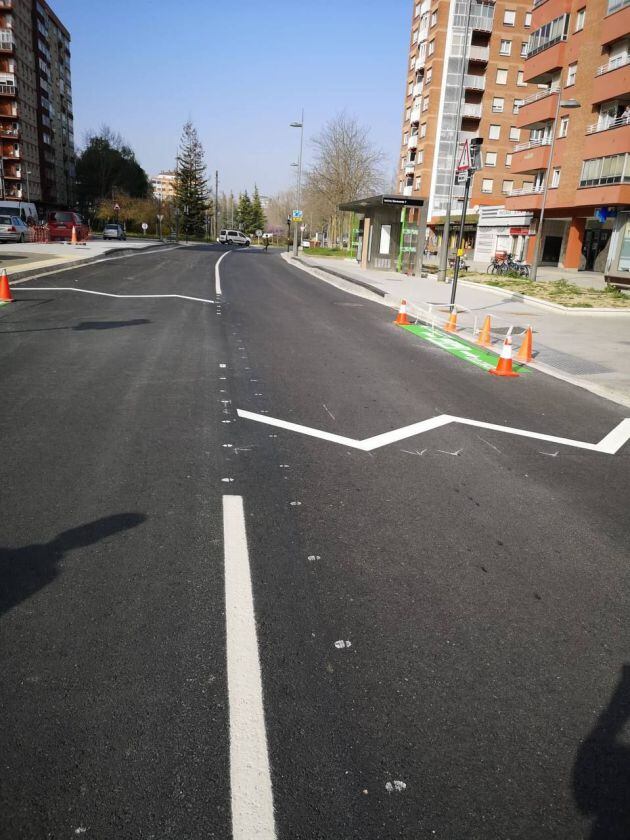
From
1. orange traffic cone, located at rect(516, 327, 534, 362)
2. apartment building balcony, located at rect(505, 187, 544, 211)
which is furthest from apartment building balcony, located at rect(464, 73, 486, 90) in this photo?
orange traffic cone, located at rect(516, 327, 534, 362)

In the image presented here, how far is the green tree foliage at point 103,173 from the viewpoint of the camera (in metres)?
87.6

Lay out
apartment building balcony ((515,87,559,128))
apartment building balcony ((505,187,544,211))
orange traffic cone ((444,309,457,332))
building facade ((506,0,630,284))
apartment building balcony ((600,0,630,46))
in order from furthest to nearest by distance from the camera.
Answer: apartment building balcony ((505,187,544,211))
apartment building balcony ((515,87,559,128))
building facade ((506,0,630,284))
apartment building balcony ((600,0,630,46))
orange traffic cone ((444,309,457,332))

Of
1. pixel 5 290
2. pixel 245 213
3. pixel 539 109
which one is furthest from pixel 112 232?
pixel 245 213

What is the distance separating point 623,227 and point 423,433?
31985mm

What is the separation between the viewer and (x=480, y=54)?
59.8 meters

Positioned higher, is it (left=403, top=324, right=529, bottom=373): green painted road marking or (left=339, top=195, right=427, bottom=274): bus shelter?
(left=339, top=195, right=427, bottom=274): bus shelter

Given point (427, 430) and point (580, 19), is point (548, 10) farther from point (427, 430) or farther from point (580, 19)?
point (427, 430)

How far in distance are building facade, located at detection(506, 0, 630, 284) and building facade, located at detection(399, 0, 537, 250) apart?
16.0 m

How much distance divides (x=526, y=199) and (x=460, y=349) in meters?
34.3

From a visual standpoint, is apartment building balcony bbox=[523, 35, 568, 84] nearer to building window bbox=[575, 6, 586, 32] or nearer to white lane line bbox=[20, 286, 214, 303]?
building window bbox=[575, 6, 586, 32]

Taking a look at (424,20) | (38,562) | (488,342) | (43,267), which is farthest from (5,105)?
(38,562)

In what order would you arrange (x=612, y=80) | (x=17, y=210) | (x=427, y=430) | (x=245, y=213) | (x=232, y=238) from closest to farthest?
1. (x=427, y=430)
2. (x=612, y=80)
3. (x=17, y=210)
4. (x=232, y=238)
5. (x=245, y=213)

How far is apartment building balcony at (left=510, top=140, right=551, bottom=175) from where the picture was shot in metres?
38.9

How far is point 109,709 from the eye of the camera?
239cm
